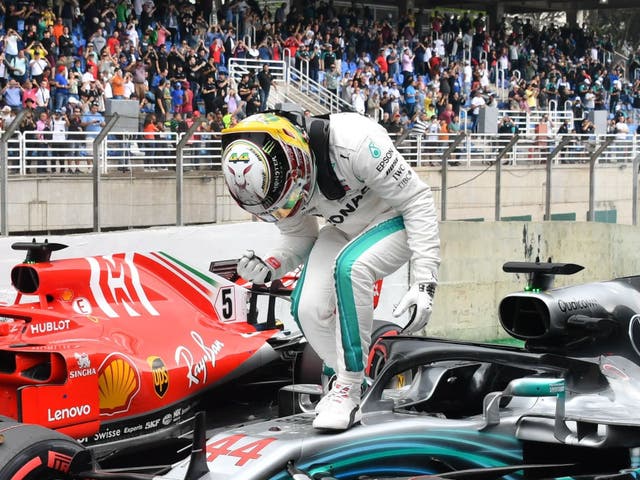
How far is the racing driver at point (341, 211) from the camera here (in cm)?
468

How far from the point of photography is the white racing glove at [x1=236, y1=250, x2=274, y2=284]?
5227mm

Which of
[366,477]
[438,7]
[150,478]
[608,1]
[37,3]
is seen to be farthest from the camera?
[608,1]

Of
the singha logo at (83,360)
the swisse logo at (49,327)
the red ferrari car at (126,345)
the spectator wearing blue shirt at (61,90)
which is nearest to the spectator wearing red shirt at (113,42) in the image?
the spectator wearing blue shirt at (61,90)

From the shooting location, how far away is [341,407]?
4.60 m

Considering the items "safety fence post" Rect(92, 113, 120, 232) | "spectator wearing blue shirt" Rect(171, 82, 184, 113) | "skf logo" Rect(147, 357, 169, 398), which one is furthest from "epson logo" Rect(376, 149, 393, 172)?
"spectator wearing blue shirt" Rect(171, 82, 184, 113)

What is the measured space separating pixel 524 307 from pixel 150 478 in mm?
1802

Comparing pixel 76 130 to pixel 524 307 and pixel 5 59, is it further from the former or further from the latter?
pixel 524 307

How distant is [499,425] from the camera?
4.84 metres

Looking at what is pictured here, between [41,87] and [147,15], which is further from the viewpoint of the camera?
[147,15]

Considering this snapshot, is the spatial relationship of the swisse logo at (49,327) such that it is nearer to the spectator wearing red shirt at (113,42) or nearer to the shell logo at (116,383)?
the shell logo at (116,383)

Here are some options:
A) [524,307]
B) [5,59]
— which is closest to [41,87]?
[5,59]

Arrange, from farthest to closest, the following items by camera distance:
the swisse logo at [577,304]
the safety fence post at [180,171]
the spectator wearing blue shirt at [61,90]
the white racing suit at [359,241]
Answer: the spectator wearing blue shirt at [61,90] < the safety fence post at [180,171] < the swisse logo at [577,304] < the white racing suit at [359,241]

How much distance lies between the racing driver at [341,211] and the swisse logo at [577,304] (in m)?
0.61

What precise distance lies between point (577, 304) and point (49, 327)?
2.96m
